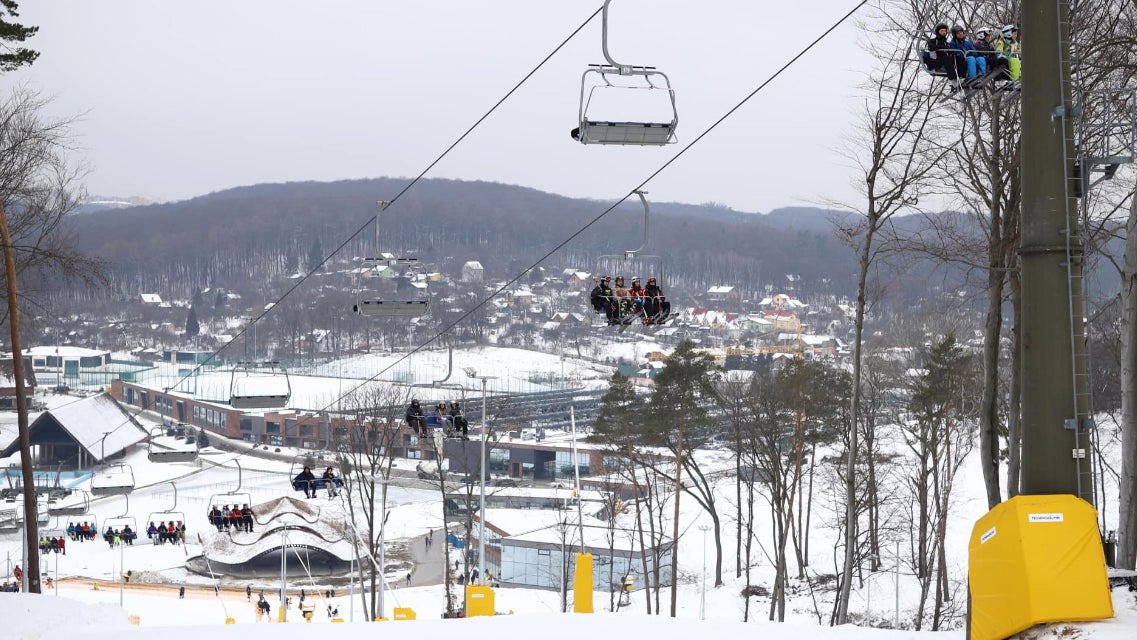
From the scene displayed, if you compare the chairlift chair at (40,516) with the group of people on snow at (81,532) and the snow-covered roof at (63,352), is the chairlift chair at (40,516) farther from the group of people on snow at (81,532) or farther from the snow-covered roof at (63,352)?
the snow-covered roof at (63,352)

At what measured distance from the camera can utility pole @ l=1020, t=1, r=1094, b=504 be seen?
7.36m

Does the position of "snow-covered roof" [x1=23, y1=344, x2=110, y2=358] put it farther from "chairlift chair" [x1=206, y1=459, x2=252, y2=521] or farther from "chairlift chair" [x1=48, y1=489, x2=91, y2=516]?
"chairlift chair" [x1=206, y1=459, x2=252, y2=521]

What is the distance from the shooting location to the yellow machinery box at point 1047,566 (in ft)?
22.7

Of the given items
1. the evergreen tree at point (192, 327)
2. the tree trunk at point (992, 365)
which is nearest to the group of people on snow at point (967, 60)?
the tree trunk at point (992, 365)

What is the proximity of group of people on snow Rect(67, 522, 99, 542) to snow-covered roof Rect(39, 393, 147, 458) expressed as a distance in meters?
19.5

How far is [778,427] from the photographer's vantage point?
31.2 m

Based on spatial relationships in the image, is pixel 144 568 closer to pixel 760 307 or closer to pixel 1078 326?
pixel 1078 326

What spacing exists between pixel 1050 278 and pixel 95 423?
79.8 m

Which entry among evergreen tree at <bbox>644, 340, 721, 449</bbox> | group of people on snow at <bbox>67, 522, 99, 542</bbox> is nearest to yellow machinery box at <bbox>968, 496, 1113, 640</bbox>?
evergreen tree at <bbox>644, 340, 721, 449</bbox>

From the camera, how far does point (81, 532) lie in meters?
51.1

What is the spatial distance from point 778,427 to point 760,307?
170 m

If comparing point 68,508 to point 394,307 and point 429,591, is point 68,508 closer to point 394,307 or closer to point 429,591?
point 429,591

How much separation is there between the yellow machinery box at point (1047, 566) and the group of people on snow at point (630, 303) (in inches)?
354

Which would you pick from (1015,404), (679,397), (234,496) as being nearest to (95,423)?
(234,496)
